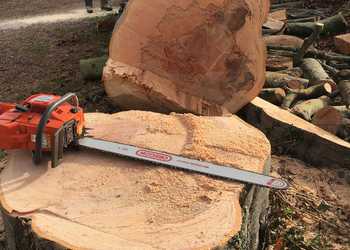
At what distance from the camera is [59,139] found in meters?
2.36

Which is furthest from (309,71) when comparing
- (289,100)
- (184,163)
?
(184,163)

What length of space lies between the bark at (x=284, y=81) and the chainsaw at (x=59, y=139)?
223 centimetres

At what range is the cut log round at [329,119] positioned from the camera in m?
3.68

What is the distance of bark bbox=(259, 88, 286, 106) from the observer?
4188mm

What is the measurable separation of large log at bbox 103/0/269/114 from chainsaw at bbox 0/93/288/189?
3.51 ft

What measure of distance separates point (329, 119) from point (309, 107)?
0.98 feet

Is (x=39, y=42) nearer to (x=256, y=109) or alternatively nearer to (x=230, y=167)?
(x=256, y=109)

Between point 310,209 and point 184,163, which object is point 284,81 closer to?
point 310,209

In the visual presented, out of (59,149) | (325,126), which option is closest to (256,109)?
(325,126)

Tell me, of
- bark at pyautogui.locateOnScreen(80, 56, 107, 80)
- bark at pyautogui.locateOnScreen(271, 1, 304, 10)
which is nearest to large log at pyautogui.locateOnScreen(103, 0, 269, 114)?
bark at pyautogui.locateOnScreen(80, 56, 107, 80)

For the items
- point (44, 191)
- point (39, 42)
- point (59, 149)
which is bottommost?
point (39, 42)

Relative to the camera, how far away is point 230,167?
2.41m

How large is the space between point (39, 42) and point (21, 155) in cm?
533

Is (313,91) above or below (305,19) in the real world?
below
